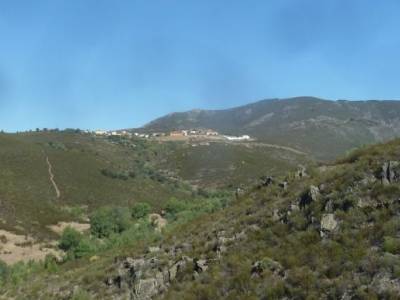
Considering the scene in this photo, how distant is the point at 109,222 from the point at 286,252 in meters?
44.4

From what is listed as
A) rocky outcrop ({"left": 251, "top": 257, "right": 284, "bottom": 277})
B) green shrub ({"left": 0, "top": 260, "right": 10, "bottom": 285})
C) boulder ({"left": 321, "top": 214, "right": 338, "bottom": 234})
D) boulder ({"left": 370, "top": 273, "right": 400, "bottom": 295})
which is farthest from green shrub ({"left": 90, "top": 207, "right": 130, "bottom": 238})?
boulder ({"left": 370, "top": 273, "right": 400, "bottom": 295})

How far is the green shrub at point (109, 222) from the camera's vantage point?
2341 inches

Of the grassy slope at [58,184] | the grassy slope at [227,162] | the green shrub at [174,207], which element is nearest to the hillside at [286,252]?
the grassy slope at [58,184]

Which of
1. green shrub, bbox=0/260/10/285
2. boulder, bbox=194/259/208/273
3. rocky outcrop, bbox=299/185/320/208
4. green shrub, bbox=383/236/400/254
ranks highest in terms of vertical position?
rocky outcrop, bbox=299/185/320/208

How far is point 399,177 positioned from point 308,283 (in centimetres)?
670

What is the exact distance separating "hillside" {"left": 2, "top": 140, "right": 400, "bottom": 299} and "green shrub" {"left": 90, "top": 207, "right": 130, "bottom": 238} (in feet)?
103

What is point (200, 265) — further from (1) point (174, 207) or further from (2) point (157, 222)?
(1) point (174, 207)

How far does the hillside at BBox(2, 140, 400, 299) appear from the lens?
15477 millimetres

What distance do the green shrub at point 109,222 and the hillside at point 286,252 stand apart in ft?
103

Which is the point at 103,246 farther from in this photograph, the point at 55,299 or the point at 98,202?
the point at 98,202

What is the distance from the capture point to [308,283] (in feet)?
50.6

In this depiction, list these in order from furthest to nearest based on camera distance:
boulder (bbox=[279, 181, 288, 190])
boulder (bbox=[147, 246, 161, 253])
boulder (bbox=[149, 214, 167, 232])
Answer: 1. boulder (bbox=[149, 214, 167, 232])
2. boulder (bbox=[279, 181, 288, 190])
3. boulder (bbox=[147, 246, 161, 253])

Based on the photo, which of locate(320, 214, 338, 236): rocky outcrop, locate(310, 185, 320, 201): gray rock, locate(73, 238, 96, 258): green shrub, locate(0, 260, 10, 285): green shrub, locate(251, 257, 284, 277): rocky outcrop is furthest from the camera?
locate(73, 238, 96, 258): green shrub

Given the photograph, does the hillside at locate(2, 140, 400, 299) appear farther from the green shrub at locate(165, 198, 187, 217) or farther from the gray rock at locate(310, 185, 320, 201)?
the green shrub at locate(165, 198, 187, 217)
